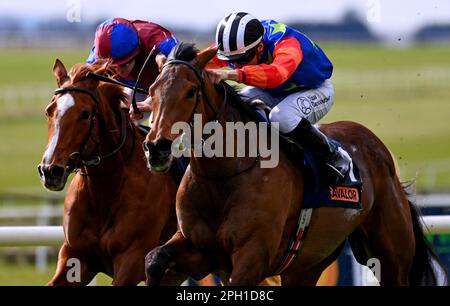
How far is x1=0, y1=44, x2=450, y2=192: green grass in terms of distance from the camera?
94.7ft

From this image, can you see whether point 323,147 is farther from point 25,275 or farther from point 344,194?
point 25,275

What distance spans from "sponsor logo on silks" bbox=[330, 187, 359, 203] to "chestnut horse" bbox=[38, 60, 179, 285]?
918mm

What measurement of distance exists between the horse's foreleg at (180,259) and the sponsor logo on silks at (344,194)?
0.90 metres

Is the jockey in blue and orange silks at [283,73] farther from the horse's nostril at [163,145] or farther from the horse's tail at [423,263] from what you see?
the horse's tail at [423,263]

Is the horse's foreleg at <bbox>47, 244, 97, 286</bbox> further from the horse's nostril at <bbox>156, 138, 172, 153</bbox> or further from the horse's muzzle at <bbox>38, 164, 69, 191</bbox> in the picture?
the horse's nostril at <bbox>156, 138, 172, 153</bbox>

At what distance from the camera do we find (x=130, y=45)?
5.91 metres

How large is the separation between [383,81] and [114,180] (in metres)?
32.7

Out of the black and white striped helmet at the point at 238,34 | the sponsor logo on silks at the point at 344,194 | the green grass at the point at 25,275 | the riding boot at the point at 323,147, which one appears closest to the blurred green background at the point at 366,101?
the green grass at the point at 25,275

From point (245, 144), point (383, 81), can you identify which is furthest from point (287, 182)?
point (383, 81)

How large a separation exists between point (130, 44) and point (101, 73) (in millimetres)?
378

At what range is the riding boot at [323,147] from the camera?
17.8ft

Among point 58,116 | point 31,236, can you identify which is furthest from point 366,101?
point 58,116
